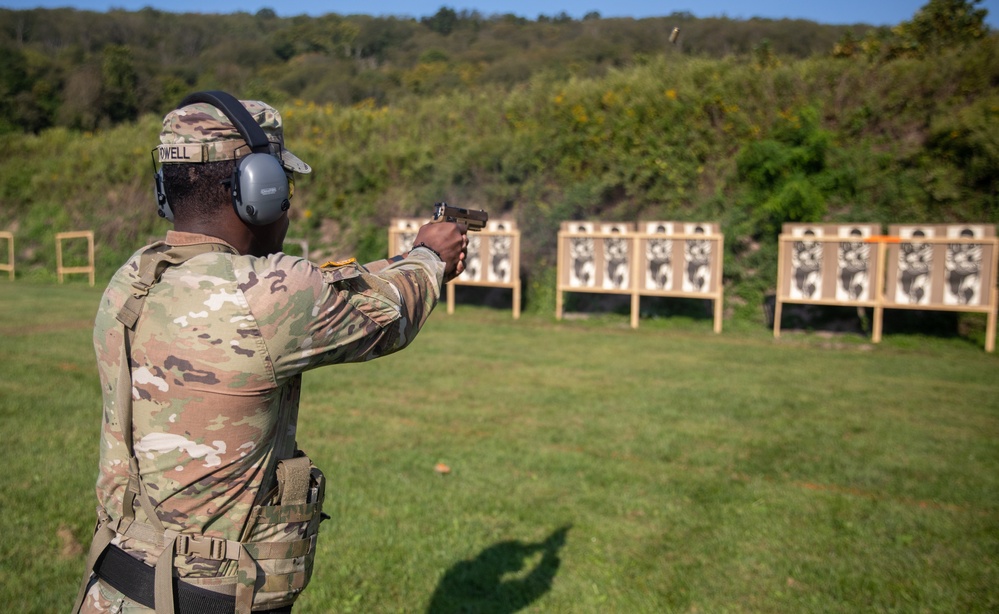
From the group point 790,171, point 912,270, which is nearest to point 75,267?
point 790,171

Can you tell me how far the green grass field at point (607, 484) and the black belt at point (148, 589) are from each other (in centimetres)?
190

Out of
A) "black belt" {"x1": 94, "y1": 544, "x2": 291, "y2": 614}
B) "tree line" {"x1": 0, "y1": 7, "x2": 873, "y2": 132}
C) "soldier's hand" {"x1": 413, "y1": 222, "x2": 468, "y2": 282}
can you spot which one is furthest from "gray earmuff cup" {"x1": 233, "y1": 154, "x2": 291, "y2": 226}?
"tree line" {"x1": 0, "y1": 7, "x2": 873, "y2": 132}

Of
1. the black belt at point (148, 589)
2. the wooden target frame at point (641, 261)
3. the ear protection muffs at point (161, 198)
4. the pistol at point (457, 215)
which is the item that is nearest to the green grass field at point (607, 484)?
the black belt at point (148, 589)

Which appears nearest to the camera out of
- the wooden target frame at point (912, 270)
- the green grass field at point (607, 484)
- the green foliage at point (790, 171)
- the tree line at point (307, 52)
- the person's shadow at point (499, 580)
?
the person's shadow at point (499, 580)

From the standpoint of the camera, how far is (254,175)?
1926 mm

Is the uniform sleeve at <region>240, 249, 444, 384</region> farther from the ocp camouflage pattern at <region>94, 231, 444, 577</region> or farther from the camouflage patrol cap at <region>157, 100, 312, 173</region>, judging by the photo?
the camouflage patrol cap at <region>157, 100, 312, 173</region>

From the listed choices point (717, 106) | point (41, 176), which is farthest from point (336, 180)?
point (41, 176)

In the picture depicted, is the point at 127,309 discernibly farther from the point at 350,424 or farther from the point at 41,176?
the point at 41,176

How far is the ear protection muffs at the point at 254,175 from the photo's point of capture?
6.34 feet

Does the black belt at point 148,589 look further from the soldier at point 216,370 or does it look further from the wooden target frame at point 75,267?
the wooden target frame at point 75,267

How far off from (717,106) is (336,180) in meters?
8.77

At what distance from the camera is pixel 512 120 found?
1736cm

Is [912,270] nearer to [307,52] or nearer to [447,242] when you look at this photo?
[447,242]

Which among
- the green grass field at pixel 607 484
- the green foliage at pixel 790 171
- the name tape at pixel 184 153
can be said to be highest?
the green foliage at pixel 790 171
